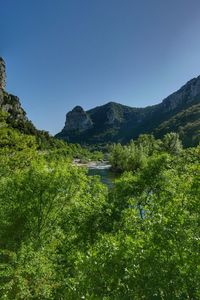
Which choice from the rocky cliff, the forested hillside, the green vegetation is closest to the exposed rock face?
the rocky cliff

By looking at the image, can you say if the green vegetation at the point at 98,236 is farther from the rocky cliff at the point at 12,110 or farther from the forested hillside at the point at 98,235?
the rocky cliff at the point at 12,110

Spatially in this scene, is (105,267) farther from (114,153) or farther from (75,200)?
(114,153)

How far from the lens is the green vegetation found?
15.6m

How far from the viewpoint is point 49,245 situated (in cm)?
3038

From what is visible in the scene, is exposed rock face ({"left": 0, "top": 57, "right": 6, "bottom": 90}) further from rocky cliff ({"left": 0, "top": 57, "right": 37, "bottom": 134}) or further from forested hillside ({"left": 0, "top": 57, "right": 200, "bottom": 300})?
forested hillside ({"left": 0, "top": 57, "right": 200, "bottom": 300})

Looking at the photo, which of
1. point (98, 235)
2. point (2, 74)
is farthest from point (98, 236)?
point (2, 74)

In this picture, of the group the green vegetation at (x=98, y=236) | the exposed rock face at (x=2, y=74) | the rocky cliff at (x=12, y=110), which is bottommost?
the green vegetation at (x=98, y=236)

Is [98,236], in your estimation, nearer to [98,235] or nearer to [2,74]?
[98,235]

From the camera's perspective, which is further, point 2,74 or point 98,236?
point 2,74

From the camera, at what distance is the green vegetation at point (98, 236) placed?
614 inches

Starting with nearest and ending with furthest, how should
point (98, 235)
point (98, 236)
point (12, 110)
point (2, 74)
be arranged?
point (98, 235) < point (98, 236) < point (12, 110) < point (2, 74)

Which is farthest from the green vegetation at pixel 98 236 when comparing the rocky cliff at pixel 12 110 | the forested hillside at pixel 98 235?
the rocky cliff at pixel 12 110

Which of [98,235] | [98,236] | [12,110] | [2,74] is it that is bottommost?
[98,236]

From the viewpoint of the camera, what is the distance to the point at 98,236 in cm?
3036
